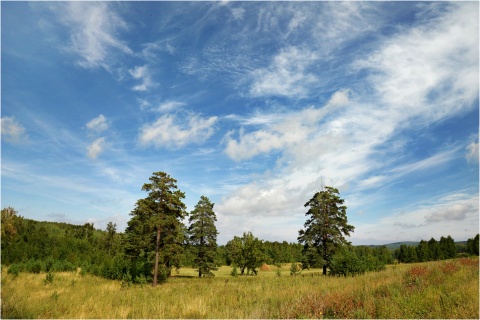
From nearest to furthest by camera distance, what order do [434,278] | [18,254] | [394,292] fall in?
[394,292] → [434,278] → [18,254]

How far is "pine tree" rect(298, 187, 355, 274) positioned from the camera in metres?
31.0

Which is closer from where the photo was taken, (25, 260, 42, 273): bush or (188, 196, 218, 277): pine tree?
(25, 260, 42, 273): bush

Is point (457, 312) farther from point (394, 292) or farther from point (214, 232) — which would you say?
point (214, 232)

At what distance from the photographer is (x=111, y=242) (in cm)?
7506

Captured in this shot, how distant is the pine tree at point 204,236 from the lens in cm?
3897

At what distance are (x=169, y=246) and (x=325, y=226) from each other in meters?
17.7

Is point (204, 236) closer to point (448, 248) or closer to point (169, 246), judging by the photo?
point (169, 246)

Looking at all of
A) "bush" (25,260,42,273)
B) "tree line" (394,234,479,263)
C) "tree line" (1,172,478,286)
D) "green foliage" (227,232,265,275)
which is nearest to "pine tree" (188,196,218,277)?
"tree line" (1,172,478,286)

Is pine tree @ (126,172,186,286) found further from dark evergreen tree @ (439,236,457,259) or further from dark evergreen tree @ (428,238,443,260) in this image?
dark evergreen tree @ (439,236,457,259)

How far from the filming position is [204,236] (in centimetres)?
3975

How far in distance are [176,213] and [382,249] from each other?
10541 cm

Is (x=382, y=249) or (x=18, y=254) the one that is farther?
(x=382, y=249)

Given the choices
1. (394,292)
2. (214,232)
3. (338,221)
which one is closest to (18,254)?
(214,232)

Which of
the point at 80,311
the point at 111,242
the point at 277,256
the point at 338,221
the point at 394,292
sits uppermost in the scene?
the point at 338,221
